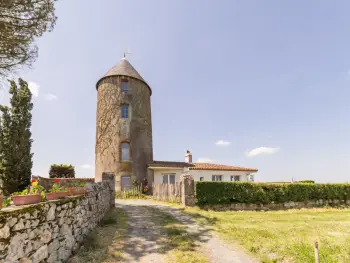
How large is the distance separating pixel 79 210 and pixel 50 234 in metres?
1.99

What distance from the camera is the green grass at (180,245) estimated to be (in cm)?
598

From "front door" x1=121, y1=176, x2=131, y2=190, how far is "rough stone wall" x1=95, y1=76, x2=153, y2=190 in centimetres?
38

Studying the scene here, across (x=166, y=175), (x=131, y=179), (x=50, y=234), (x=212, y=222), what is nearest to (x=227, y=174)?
(x=166, y=175)

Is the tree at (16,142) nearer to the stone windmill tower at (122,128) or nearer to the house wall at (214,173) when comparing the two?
the stone windmill tower at (122,128)

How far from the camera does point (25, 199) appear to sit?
4609 mm

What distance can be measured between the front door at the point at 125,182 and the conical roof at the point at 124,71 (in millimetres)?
11783

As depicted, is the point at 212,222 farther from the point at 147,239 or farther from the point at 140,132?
the point at 140,132

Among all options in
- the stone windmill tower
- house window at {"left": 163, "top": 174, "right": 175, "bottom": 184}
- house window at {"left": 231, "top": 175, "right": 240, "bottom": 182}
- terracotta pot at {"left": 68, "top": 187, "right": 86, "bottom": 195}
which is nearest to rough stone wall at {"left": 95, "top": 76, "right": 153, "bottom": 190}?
the stone windmill tower

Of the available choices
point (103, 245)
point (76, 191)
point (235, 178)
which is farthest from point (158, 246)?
point (235, 178)

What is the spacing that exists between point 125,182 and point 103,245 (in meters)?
16.2

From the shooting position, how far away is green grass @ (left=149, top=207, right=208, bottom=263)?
598cm

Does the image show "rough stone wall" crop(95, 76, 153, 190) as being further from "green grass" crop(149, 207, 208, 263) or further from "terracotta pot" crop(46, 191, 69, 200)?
"terracotta pot" crop(46, 191, 69, 200)

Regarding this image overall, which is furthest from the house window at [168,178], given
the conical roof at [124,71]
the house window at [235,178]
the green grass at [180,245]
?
the green grass at [180,245]

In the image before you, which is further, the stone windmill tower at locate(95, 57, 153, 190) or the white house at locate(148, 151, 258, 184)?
the white house at locate(148, 151, 258, 184)
